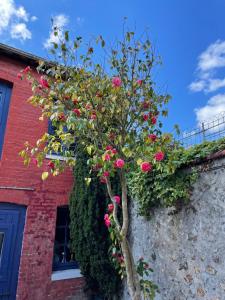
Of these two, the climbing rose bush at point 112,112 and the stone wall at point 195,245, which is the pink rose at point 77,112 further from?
the stone wall at point 195,245

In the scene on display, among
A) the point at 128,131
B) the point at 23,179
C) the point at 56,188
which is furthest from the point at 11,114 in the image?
the point at 128,131

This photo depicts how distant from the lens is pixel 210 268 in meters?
3.01

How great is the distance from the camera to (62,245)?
5422mm

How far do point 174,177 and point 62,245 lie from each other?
11.6 ft

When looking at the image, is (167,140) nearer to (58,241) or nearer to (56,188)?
(56,188)

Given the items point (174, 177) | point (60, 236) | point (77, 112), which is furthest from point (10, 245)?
point (174, 177)

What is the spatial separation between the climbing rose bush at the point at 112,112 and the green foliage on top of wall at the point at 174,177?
23 cm

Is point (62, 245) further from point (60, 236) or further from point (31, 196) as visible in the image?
point (31, 196)

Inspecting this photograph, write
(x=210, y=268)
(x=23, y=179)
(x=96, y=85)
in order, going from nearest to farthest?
(x=210, y=268), (x=96, y=85), (x=23, y=179)

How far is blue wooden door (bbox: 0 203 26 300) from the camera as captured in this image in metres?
4.45

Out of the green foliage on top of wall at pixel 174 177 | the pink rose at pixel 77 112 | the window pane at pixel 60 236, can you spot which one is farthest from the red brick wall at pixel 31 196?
the pink rose at pixel 77 112

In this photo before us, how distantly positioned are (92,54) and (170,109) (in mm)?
1717

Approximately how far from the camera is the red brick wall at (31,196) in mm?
4699

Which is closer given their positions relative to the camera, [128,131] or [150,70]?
[128,131]
